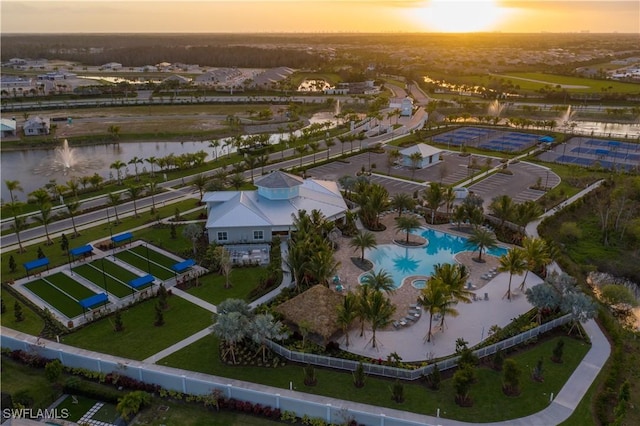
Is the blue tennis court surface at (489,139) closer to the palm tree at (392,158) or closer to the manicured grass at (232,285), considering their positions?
the palm tree at (392,158)

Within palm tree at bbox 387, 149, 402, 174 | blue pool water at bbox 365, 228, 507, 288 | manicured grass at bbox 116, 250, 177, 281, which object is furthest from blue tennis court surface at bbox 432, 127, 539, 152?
manicured grass at bbox 116, 250, 177, 281

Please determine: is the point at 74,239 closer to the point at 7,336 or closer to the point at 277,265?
the point at 7,336

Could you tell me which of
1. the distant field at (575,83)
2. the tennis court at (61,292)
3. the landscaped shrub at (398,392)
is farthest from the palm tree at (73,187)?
the distant field at (575,83)

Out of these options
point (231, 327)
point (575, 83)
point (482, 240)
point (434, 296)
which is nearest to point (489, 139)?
point (482, 240)

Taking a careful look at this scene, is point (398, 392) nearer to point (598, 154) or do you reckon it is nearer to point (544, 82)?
point (598, 154)

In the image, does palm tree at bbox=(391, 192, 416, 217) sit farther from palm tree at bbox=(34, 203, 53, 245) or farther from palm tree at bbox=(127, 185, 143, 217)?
palm tree at bbox=(34, 203, 53, 245)
